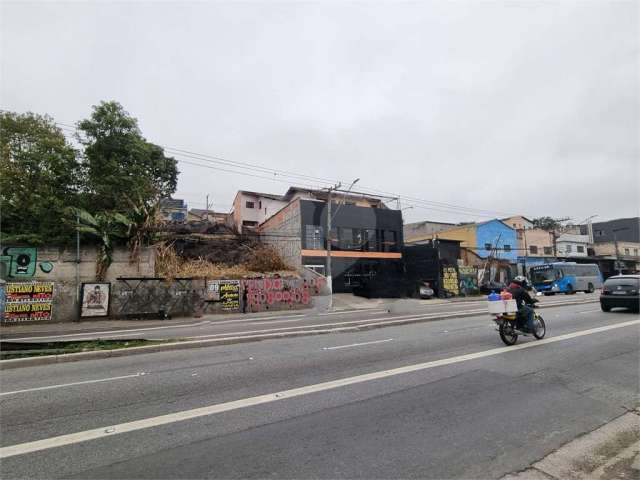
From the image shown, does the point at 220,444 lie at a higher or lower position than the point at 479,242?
lower

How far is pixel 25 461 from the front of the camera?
3.55 meters

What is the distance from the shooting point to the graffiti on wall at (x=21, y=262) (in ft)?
61.1

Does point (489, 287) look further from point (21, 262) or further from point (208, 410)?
point (21, 262)

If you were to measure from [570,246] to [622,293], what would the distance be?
5129 cm

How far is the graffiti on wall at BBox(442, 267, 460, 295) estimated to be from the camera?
3353 centimetres

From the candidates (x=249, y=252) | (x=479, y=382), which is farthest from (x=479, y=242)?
(x=479, y=382)

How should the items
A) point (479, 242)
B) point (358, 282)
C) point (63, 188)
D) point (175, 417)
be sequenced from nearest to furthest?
point (175, 417) → point (63, 188) → point (358, 282) → point (479, 242)

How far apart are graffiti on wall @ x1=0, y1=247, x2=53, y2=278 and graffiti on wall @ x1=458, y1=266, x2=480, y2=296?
32.3 m

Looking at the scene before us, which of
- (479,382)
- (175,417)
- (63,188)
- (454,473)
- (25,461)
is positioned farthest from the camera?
(63,188)

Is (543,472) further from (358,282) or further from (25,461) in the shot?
(358,282)

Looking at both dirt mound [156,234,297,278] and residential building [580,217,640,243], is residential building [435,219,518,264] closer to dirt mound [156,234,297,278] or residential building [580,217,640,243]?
dirt mound [156,234,297,278]

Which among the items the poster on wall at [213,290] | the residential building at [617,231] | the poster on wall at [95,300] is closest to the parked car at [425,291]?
the poster on wall at [213,290]

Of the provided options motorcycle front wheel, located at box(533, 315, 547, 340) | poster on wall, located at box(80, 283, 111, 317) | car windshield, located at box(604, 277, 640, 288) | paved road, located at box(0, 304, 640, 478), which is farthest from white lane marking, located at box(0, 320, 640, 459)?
poster on wall, located at box(80, 283, 111, 317)

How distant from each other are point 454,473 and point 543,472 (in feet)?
2.86
